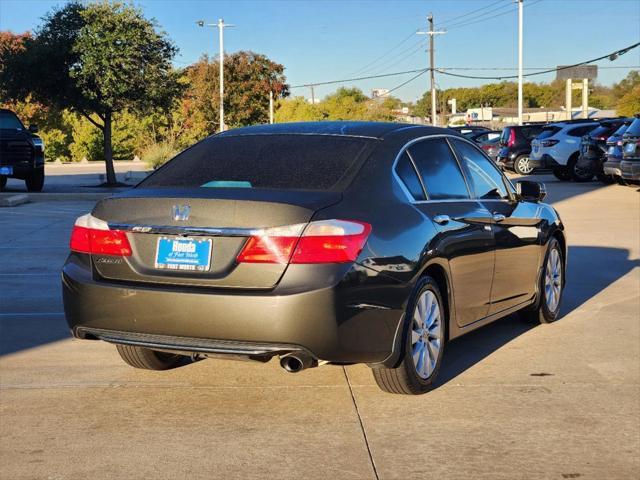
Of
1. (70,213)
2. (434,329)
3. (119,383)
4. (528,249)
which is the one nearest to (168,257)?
(119,383)

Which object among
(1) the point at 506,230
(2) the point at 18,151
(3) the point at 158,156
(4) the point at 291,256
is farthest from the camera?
(3) the point at 158,156

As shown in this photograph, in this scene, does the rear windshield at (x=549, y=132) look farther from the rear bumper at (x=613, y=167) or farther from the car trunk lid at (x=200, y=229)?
the car trunk lid at (x=200, y=229)

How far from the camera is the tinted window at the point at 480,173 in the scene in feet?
21.0

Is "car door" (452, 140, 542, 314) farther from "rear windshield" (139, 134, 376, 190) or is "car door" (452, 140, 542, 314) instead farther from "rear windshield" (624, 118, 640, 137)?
"rear windshield" (624, 118, 640, 137)

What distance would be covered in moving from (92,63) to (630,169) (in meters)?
14.7

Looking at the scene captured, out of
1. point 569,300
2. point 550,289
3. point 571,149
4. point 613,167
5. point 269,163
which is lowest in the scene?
point 569,300

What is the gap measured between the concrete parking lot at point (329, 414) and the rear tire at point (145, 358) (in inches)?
2.9

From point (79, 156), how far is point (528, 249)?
5073cm

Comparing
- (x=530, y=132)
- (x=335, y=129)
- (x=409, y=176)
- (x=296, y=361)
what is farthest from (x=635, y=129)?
(x=296, y=361)

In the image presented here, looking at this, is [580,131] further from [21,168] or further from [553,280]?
[553,280]

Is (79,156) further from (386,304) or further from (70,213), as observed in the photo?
(386,304)

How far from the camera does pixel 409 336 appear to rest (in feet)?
16.6

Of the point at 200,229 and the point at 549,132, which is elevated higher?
the point at 549,132

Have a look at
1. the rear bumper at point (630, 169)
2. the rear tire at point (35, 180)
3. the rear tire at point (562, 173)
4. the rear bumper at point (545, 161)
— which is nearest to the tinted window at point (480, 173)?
the rear bumper at point (630, 169)
